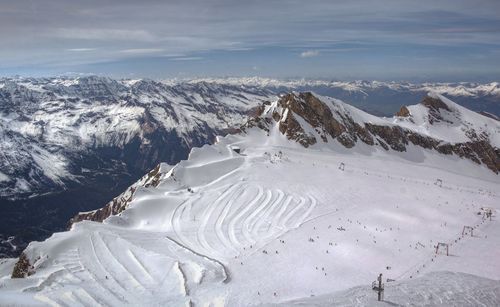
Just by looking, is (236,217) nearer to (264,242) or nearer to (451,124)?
(264,242)

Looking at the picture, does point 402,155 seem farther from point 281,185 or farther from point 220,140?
point 281,185

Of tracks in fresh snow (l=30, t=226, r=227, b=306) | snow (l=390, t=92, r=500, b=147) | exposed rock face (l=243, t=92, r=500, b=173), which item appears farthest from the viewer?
snow (l=390, t=92, r=500, b=147)

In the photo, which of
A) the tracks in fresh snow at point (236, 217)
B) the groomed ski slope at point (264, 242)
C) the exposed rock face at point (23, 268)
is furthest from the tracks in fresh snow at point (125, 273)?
the tracks in fresh snow at point (236, 217)

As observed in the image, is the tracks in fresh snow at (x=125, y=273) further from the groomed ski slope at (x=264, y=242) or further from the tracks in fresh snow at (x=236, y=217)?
the tracks in fresh snow at (x=236, y=217)

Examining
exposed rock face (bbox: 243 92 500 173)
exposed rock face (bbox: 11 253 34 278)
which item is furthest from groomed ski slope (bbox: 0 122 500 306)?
exposed rock face (bbox: 243 92 500 173)

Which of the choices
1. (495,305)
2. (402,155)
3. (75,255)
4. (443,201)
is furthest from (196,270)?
(402,155)

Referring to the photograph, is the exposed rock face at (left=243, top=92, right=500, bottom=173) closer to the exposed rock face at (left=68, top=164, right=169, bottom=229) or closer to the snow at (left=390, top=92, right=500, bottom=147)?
the snow at (left=390, top=92, right=500, bottom=147)
